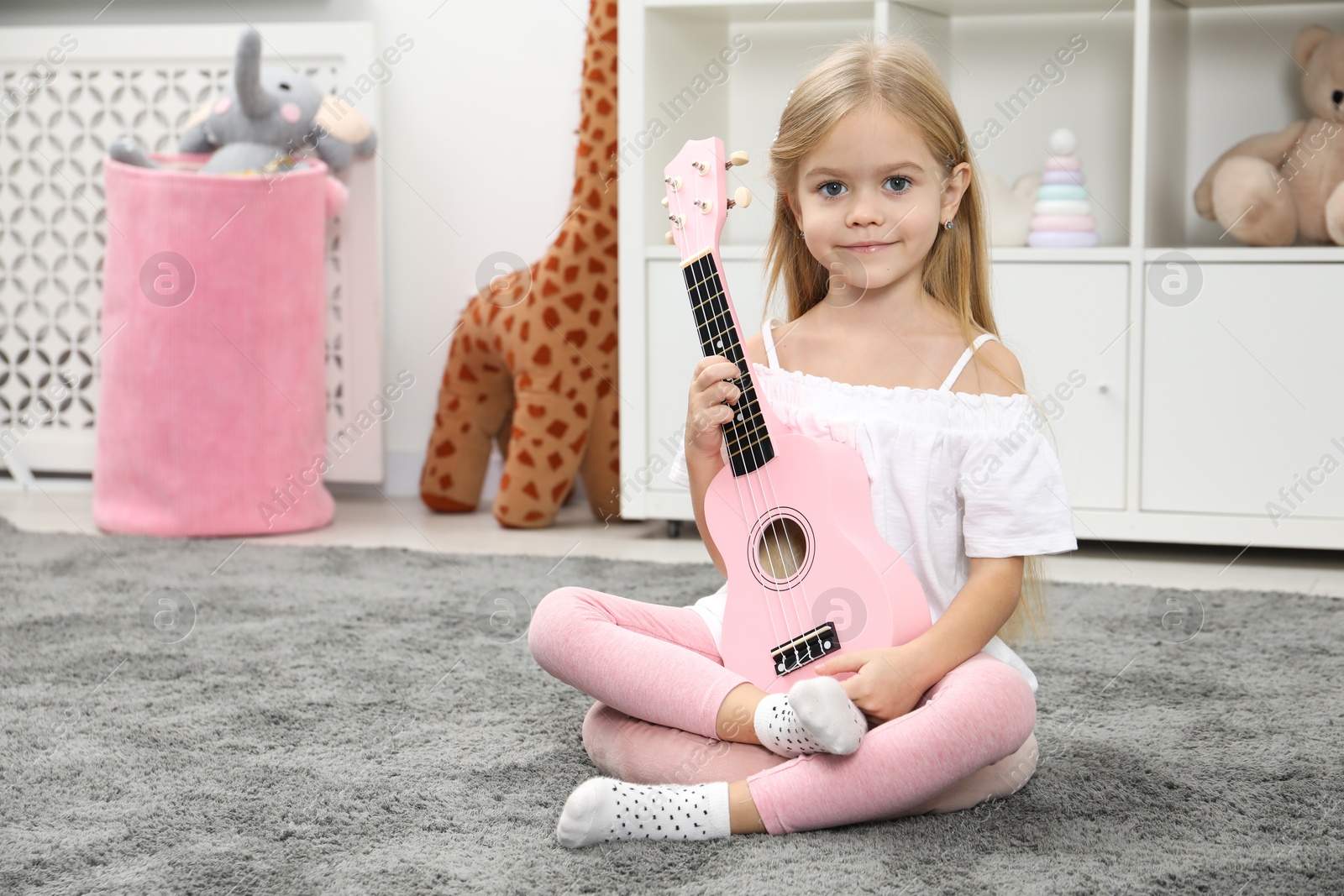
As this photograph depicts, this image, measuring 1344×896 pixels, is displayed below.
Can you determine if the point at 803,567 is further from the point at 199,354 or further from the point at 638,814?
the point at 199,354

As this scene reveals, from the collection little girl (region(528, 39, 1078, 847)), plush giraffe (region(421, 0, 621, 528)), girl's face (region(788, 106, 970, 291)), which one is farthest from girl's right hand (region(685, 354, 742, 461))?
plush giraffe (region(421, 0, 621, 528))

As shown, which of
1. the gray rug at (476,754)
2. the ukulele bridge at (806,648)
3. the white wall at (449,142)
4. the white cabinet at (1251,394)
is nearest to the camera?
the gray rug at (476,754)

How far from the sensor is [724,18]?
2064 mm

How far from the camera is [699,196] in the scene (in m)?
0.97

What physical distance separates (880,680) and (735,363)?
25cm

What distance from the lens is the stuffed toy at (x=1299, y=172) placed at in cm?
178

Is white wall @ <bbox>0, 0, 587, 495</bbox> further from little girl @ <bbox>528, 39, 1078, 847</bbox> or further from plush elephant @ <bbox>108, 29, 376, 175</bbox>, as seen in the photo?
little girl @ <bbox>528, 39, 1078, 847</bbox>

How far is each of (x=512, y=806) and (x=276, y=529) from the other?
1.20 meters

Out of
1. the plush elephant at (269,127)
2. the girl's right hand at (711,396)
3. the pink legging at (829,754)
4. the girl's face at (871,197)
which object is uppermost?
the plush elephant at (269,127)

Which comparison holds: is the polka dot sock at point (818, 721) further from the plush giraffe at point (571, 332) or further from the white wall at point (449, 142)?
the white wall at point (449, 142)

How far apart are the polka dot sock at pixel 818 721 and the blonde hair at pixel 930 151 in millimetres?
211

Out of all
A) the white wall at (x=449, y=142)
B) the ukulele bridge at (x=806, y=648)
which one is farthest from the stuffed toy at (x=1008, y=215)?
the ukulele bridge at (x=806, y=648)

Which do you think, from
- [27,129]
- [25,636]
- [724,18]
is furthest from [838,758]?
[27,129]

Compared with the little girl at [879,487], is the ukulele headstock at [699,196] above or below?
above
